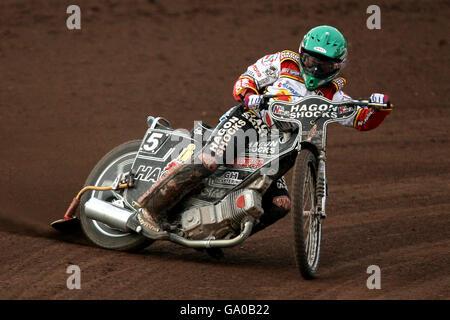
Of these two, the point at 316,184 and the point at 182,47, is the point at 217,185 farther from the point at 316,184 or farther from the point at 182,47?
the point at 182,47

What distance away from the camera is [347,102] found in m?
6.84

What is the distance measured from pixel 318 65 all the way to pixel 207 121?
5862 mm

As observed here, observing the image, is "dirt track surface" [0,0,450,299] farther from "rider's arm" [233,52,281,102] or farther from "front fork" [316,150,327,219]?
"rider's arm" [233,52,281,102]

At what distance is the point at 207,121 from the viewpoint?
12938mm

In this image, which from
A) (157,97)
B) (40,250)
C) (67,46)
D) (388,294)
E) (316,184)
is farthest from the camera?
(67,46)

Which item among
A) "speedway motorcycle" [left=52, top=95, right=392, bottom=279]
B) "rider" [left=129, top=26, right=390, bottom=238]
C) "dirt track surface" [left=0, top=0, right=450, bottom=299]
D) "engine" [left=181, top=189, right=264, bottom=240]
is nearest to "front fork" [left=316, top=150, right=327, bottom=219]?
"speedway motorcycle" [left=52, top=95, right=392, bottom=279]

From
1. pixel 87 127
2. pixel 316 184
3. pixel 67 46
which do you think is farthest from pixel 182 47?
pixel 316 184

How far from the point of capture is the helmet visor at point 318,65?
7152 mm

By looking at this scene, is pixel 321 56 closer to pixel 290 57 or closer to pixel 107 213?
pixel 290 57

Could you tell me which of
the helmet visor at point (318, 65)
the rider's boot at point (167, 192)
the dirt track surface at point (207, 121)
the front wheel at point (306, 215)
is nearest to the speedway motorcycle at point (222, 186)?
A: the front wheel at point (306, 215)

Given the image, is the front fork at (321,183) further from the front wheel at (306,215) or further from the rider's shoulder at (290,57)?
the rider's shoulder at (290,57)

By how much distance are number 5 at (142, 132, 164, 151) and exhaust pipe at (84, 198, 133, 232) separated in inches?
24.2

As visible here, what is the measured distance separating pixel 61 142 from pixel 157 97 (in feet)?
8.06

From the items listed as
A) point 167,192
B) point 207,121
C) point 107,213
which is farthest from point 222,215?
point 207,121
